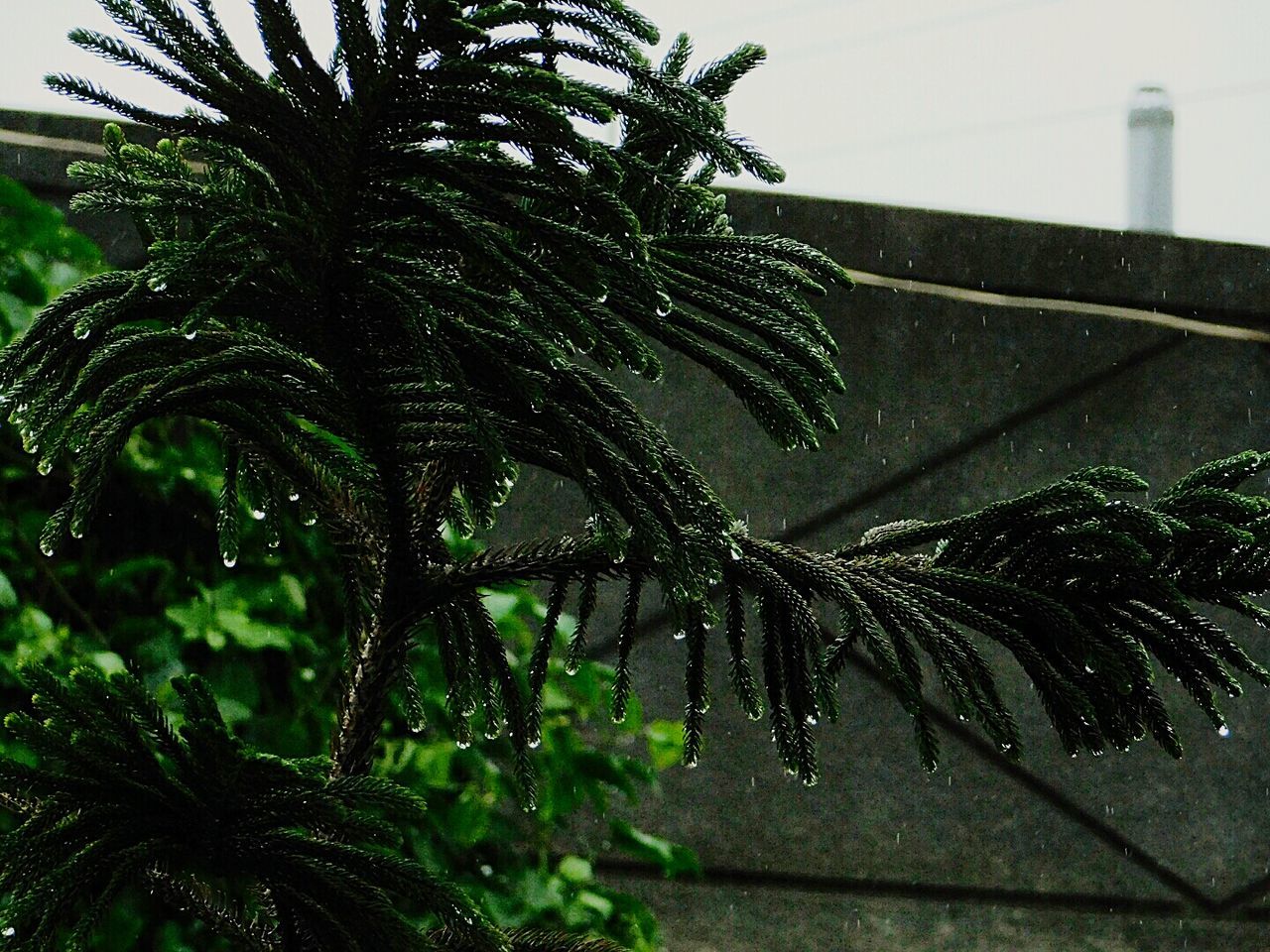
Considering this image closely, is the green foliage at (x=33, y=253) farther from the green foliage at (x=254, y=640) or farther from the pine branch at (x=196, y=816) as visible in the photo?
the pine branch at (x=196, y=816)

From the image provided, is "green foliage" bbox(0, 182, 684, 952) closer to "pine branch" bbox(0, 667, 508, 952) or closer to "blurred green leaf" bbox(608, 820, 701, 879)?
"blurred green leaf" bbox(608, 820, 701, 879)

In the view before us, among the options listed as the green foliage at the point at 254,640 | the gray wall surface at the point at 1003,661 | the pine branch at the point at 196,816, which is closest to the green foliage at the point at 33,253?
the green foliage at the point at 254,640

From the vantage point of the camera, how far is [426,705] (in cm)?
215

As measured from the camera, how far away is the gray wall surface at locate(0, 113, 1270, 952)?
287 centimetres

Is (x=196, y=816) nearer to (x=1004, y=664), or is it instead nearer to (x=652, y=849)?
(x=652, y=849)

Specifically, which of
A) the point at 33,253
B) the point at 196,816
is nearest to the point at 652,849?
the point at 33,253

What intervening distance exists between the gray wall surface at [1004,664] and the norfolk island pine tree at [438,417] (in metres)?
1.95

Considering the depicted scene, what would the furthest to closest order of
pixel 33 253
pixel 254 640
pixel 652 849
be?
1. pixel 652 849
2. pixel 33 253
3. pixel 254 640

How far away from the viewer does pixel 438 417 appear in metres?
0.85

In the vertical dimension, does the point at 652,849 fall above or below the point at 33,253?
below

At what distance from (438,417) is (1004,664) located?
238 cm

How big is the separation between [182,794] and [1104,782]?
8.79 feet

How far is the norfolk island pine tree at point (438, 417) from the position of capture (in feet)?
2.41

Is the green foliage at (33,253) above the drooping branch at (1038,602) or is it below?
above
